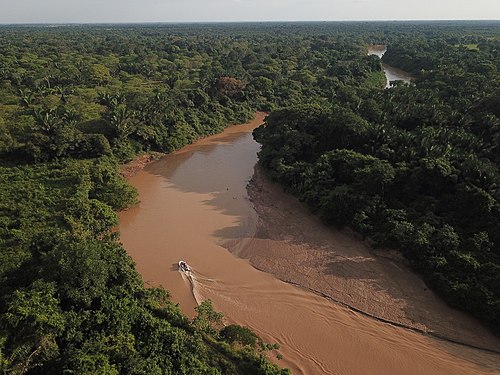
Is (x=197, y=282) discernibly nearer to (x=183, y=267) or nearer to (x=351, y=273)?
(x=183, y=267)

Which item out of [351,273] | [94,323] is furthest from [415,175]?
[94,323]

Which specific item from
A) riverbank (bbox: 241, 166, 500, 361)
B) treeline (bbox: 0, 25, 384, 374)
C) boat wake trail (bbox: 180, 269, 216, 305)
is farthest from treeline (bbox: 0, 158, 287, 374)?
riverbank (bbox: 241, 166, 500, 361)

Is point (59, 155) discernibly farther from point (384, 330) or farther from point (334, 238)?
point (384, 330)

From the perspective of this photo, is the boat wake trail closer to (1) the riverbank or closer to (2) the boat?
(2) the boat

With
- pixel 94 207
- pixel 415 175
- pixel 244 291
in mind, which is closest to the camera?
pixel 244 291

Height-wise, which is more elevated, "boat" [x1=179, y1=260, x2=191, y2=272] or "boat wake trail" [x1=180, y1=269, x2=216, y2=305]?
"boat" [x1=179, y1=260, x2=191, y2=272]

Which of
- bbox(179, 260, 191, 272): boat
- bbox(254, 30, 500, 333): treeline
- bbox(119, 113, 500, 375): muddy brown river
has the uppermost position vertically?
bbox(254, 30, 500, 333): treeline

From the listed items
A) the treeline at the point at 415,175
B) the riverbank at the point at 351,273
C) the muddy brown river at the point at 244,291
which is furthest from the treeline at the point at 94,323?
the treeline at the point at 415,175
